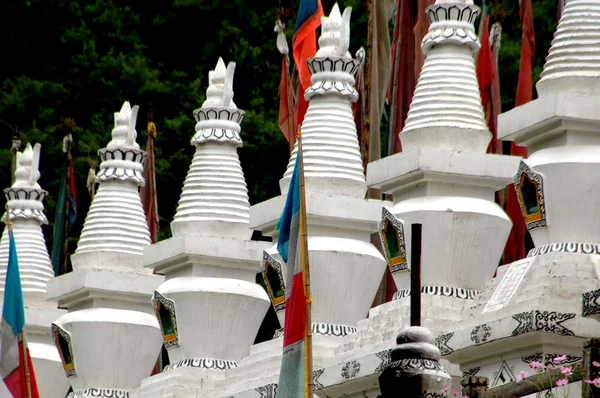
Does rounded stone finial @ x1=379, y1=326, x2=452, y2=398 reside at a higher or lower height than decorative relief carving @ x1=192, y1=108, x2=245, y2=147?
lower

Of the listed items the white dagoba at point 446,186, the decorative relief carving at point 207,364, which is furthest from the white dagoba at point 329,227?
the white dagoba at point 446,186

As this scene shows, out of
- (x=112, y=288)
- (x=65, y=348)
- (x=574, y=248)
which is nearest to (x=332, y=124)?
(x=574, y=248)

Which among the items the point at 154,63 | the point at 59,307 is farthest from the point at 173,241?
the point at 154,63

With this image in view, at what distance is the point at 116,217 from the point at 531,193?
279 inches

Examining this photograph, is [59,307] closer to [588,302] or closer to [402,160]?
[402,160]

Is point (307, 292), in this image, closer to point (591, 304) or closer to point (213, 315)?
point (591, 304)

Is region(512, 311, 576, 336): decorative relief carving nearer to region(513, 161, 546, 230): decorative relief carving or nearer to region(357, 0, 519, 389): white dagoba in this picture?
region(513, 161, 546, 230): decorative relief carving

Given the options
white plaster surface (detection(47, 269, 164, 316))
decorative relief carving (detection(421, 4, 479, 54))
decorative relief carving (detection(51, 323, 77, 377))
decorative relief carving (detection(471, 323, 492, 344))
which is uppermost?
decorative relief carving (detection(421, 4, 479, 54))

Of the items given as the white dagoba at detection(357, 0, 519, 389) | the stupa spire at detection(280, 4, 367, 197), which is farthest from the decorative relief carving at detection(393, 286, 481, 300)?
the stupa spire at detection(280, 4, 367, 197)

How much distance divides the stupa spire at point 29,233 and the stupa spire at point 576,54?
923 centimetres

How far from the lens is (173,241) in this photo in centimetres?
1661

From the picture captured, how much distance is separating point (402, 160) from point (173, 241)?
388 centimetres

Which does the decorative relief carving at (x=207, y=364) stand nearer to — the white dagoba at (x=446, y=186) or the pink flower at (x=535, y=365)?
the white dagoba at (x=446, y=186)

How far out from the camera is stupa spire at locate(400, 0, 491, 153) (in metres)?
13.4
